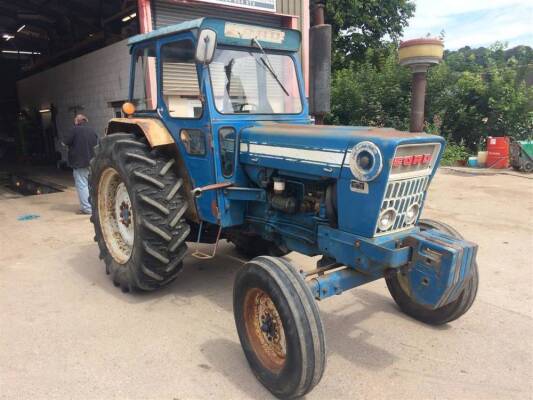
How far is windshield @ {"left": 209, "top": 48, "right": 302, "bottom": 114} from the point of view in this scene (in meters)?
3.53

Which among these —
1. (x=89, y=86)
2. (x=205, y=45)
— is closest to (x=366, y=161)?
(x=205, y=45)

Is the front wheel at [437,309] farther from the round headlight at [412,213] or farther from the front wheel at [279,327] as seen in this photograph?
the front wheel at [279,327]

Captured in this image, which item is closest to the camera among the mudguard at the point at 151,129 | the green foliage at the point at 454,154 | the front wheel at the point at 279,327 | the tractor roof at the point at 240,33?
the front wheel at the point at 279,327

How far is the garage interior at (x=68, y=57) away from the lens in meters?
8.81

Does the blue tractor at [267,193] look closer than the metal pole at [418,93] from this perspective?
Yes

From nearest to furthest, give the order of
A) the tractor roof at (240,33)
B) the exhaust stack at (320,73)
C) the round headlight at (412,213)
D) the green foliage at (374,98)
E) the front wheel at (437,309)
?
the round headlight at (412,213) < the front wheel at (437,309) < the tractor roof at (240,33) < the exhaust stack at (320,73) < the green foliage at (374,98)

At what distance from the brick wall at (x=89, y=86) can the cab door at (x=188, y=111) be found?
5.63m

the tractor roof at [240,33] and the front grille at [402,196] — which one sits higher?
the tractor roof at [240,33]

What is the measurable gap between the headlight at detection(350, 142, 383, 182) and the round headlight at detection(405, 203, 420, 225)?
1.62 ft

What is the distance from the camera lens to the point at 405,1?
1950 cm

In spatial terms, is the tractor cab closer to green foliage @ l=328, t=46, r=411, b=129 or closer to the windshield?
the windshield

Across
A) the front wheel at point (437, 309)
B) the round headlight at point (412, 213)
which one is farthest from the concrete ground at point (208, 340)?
the round headlight at point (412, 213)

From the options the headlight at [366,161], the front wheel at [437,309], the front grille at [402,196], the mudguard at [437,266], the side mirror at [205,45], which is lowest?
the front wheel at [437,309]

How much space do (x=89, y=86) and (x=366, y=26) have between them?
12733 millimetres
